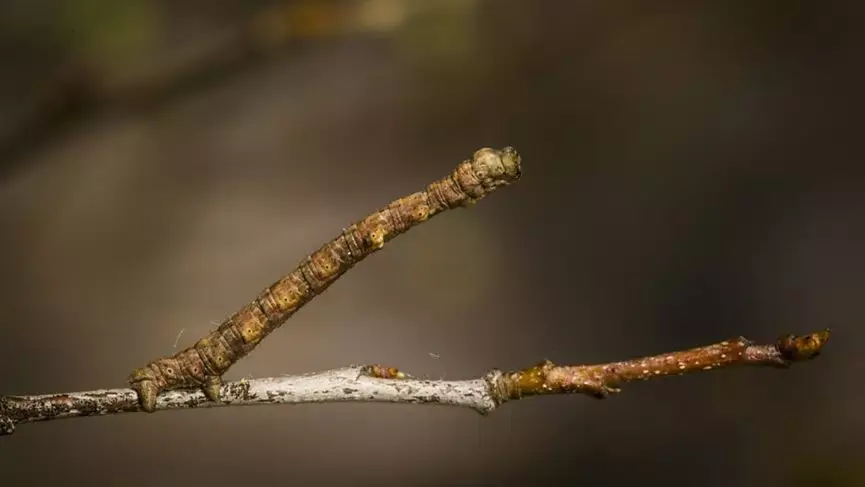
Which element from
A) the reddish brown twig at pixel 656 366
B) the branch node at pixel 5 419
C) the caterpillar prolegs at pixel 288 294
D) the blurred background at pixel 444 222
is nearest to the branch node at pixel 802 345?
the reddish brown twig at pixel 656 366

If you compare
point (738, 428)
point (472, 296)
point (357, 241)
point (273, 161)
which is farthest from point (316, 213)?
point (738, 428)

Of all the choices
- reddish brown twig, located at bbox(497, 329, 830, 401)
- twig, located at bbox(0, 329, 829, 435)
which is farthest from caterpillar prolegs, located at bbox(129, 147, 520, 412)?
reddish brown twig, located at bbox(497, 329, 830, 401)

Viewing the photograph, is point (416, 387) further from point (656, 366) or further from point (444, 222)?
point (444, 222)

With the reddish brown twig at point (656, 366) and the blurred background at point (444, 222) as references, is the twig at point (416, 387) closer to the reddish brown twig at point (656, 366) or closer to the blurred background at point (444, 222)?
the reddish brown twig at point (656, 366)

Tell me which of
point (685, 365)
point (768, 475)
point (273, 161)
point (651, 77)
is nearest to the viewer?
point (685, 365)

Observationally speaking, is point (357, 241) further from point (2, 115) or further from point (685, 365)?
point (2, 115)

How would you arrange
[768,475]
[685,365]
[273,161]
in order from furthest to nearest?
[273,161]
[768,475]
[685,365]

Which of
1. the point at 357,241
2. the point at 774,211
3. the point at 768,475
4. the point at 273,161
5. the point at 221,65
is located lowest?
the point at 768,475

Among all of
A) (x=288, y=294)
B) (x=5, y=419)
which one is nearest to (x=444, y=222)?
(x=288, y=294)
